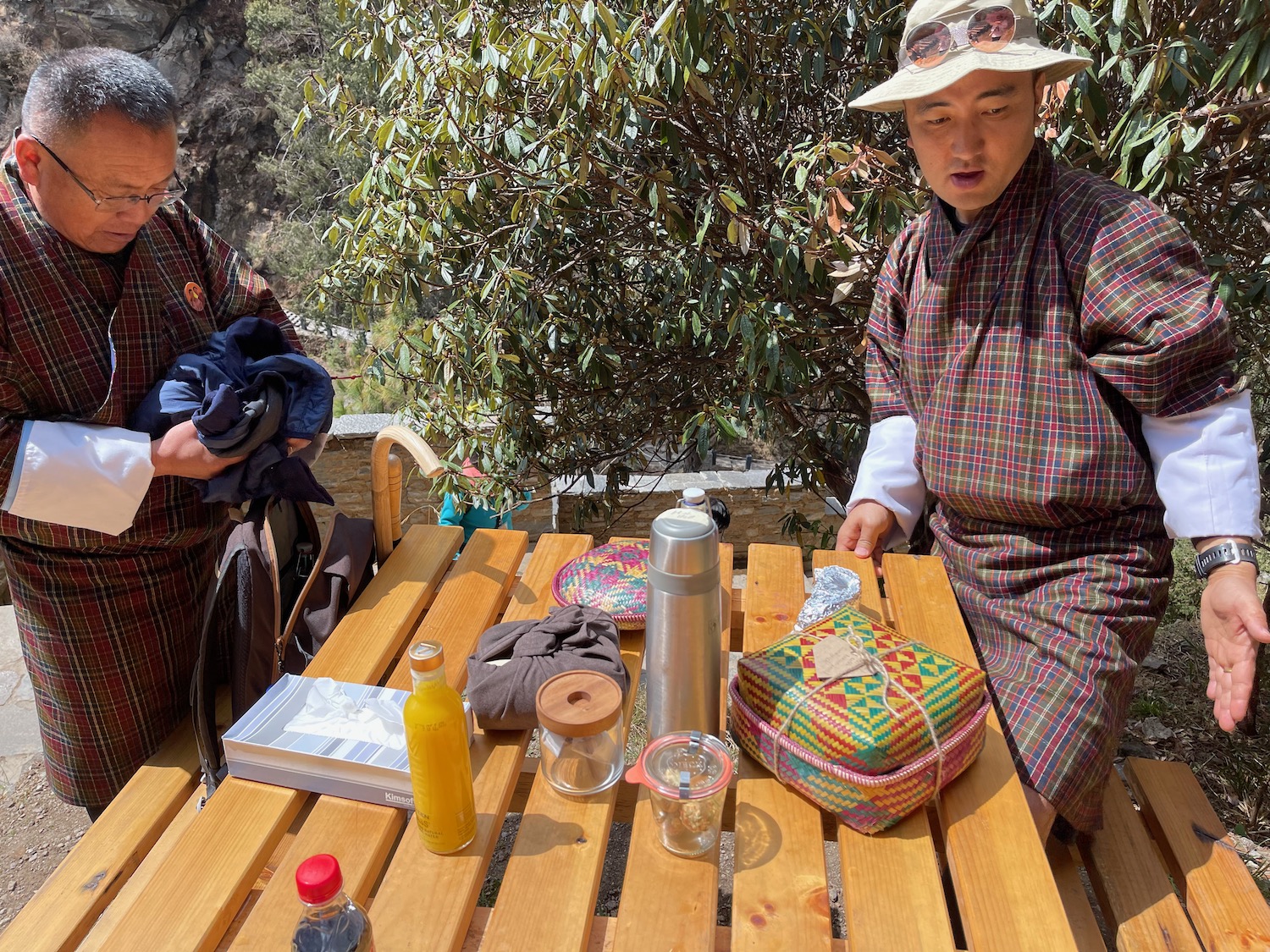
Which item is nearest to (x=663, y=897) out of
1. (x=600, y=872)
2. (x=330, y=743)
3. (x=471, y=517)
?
(x=600, y=872)

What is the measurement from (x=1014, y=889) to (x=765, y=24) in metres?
2.35

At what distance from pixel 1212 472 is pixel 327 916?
1.53 meters

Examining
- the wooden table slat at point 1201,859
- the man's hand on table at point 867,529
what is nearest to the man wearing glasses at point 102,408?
the man's hand on table at point 867,529

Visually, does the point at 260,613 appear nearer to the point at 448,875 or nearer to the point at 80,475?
the point at 80,475

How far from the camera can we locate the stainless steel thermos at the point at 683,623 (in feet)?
3.89

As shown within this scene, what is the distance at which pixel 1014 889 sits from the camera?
113 cm

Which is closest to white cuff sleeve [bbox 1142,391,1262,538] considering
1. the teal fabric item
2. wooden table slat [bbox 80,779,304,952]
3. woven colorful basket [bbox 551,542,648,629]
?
woven colorful basket [bbox 551,542,648,629]

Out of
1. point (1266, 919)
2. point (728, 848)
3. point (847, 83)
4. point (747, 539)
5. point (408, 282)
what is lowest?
point (747, 539)

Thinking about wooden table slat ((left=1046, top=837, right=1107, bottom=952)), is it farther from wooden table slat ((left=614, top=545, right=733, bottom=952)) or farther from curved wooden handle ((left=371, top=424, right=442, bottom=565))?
curved wooden handle ((left=371, top=424, right=442, bottom=565))

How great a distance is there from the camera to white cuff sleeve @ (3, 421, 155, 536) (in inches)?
64.1


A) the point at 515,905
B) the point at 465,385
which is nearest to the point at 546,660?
the point at 515,905

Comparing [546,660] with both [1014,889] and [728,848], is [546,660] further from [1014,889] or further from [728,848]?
[728,848]

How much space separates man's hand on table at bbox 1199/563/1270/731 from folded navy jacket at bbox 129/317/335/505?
1.77 metres

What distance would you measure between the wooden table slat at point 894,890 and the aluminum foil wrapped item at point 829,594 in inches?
17.7
